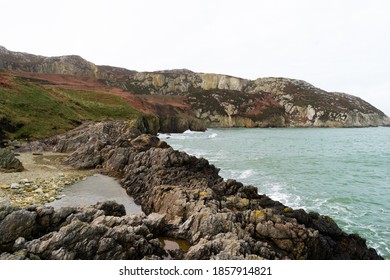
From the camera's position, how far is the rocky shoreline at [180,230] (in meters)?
10.1

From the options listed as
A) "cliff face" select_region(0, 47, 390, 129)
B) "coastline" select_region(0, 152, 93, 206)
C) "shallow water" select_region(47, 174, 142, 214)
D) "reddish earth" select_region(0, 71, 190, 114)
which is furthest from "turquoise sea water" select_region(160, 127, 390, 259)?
"cliff face" select_region(0, 47, 390, 129)

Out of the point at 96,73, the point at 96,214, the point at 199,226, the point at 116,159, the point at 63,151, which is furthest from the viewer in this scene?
the point at 96,73

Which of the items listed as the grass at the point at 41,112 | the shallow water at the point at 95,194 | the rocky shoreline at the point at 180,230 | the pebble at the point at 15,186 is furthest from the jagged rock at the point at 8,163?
the grass at the point at 41,112

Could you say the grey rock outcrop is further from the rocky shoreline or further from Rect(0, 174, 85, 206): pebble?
Rect(0, 174, 85, 206): pebble

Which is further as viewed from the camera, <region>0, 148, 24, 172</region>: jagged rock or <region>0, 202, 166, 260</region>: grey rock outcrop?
<region>0, 148, 24, 172</region>: jagged rock

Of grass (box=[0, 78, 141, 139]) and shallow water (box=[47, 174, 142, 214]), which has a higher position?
grass (box=[0, 78, 141, 139])

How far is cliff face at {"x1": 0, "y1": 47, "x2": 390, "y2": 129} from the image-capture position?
127 m

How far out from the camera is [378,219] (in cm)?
1998

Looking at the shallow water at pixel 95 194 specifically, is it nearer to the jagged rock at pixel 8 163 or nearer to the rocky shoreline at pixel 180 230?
the rocky shoreline at pixel 180 230

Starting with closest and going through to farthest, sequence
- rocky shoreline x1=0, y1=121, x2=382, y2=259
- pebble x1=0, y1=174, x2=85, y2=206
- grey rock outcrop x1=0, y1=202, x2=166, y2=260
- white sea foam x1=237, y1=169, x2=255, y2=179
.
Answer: grey rock outcrop x1=0, y1=202, x2=166, y2=260, rocky shoreline x1=0, y1=121, x2=382, y2=259, pebble x1=0, y1=174, x2=85, y2=206, white sea foam x1=237, y1=169, x2=255, y2=179

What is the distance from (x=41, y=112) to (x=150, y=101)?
222 ft
